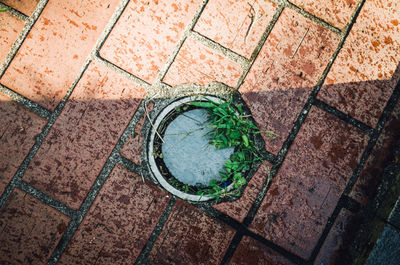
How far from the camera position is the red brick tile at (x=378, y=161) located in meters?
1.63

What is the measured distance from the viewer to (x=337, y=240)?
162cm

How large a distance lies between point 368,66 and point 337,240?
1.21 meters

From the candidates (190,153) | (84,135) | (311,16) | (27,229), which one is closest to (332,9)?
(311,16)

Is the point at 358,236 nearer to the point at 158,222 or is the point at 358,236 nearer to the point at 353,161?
the point at 353,161

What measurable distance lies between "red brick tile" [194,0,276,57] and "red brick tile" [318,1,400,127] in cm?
59

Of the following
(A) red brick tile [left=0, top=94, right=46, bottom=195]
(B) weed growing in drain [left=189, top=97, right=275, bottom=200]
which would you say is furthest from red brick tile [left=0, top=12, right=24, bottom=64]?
(B) weed growing in drain [left=189, top=97, right=275, bottom=200]

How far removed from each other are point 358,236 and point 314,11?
5.11ft

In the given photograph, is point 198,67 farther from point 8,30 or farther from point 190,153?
point 8,30

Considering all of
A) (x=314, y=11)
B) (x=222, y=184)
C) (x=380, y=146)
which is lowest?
(x=222, y=184)

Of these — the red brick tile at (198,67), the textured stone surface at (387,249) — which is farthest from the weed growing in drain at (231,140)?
the textured stone surface at (387,249)

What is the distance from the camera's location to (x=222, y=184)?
163cm

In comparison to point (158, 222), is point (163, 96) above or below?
above

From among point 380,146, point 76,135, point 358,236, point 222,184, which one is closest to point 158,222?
point 222,184

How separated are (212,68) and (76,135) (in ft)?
3.33
